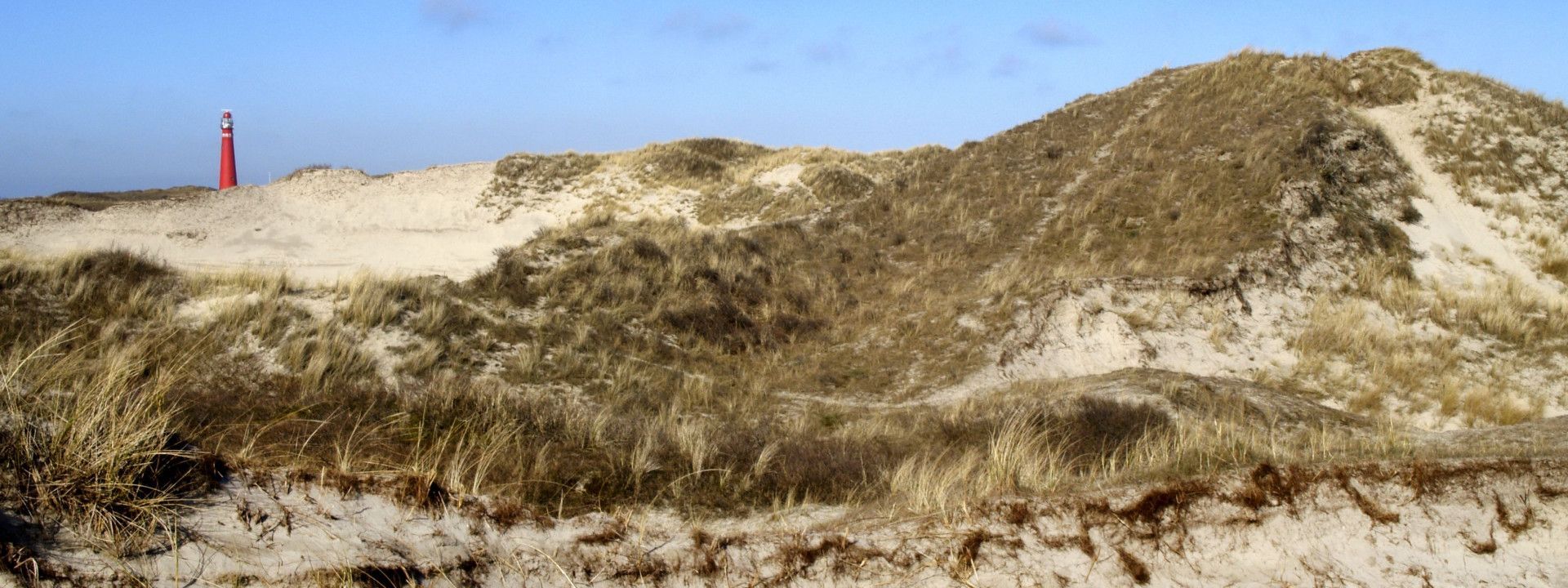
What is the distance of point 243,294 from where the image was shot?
11750mm

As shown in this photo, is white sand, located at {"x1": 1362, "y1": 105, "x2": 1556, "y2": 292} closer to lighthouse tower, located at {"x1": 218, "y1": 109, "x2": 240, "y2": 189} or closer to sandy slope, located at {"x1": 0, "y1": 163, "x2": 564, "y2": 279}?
sandy slope, located at {"x1": 0, "y1": 163, "x2": 564, "y2": 279}

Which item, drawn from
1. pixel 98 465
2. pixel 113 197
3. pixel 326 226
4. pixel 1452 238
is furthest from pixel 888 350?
pixel 113 197

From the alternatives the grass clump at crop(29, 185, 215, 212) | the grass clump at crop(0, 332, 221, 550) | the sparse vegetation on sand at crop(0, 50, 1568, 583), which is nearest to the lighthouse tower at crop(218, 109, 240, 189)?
the grass clump at crop(29, 185, 215, 212)

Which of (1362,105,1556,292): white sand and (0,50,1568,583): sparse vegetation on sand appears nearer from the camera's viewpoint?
(0,50,1568,583): sparse vegetation on sand

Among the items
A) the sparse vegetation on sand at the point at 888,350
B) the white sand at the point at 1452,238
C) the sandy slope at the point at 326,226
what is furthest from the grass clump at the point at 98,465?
the white sand at the point at 1452,238

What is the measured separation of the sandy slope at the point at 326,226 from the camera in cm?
2091

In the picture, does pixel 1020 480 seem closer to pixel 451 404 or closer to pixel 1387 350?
pixel 451 404

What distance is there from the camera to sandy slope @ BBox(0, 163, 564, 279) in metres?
20.9

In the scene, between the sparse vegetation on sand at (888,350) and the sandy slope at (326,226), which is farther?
the sandy slope at (326,226)

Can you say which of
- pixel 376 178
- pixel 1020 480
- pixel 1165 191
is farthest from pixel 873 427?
pixel 376 178

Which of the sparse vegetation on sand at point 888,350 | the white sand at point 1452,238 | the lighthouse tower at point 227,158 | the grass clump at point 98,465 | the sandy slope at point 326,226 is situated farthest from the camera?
the lighthouse tower at point 227,158

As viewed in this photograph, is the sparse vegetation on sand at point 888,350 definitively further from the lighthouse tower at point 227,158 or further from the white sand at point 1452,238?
the lighthouse tower at point 227,158

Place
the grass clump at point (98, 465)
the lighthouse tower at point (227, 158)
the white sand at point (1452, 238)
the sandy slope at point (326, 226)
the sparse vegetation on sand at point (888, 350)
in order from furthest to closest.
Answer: the lighthouse tower at point (227, 158) → the sandy slope at point (326, 226) → the white sand at point (1452, 238) → the sparse vegetation on sand at point (888, 350) → the grass clump at point (98, 465)

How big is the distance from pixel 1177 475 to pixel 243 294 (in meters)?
10.4
